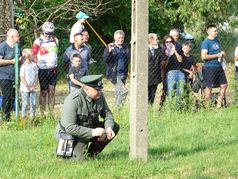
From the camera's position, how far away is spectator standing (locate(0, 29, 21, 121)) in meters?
10.8

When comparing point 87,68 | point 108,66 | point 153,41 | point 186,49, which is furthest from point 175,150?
point 186,49

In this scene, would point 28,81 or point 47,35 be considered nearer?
point 28,81

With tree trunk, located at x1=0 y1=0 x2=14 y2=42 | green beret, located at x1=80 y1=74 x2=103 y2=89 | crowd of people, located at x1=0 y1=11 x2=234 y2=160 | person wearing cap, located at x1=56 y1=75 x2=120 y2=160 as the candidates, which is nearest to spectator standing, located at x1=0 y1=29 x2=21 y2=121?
crowd of people, located at x1=0 y1=11 x2=234 y2=160

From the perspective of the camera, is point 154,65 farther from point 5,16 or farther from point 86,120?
point 86,120

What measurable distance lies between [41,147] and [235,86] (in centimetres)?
506

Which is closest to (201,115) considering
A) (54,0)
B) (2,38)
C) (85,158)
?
(85,158)

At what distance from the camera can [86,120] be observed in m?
7.57

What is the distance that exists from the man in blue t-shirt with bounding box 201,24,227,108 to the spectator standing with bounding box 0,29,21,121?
391cm

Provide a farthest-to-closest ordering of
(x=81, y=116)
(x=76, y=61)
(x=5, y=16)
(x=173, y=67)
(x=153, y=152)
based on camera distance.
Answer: (x=5, y=16) < (x=173, y=67) < (x=76, y=61) < (x=153, y=152) < (x=81, y=116)

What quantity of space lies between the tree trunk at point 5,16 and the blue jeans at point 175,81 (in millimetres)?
4141

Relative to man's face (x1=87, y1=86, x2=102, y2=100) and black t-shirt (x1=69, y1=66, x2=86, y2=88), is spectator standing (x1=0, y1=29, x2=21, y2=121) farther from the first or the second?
man's face (x1=87, y1=86, x2=102, y2=100)

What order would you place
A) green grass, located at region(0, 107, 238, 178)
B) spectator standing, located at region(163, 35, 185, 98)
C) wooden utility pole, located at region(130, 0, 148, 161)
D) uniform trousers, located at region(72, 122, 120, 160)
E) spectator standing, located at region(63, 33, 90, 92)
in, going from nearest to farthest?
green grass, located at region(0, 107, 238, 178) < wooden utility pole, located at region(130, 0, 148, 161) < uniform trousers, located at region(72, 122, 120, 160) < spectator standing, located at region(63, 33, 90, 92) < spectator standing, located at region(163, 35, 185, 98)

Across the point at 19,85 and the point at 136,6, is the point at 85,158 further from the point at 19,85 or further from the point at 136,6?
the point at 19,85

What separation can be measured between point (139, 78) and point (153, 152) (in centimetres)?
135
